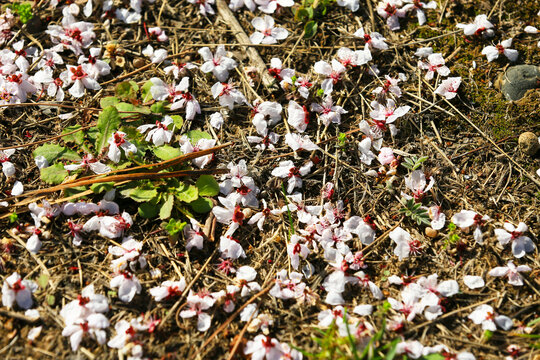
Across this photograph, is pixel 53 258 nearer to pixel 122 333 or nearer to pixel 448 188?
pixel 122 333

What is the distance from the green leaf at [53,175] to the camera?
2.62 meters

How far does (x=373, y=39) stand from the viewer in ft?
10.1

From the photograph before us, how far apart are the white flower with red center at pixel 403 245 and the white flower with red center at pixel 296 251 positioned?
20.5 inches

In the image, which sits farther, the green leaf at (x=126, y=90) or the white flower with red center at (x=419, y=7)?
the white flower with red center at (x=419, y=7)

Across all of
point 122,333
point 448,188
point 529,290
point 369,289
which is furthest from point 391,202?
point 122,333

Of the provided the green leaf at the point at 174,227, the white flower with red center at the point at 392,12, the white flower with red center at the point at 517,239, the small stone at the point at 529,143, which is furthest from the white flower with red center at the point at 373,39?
the green leaf at the point at 174,227

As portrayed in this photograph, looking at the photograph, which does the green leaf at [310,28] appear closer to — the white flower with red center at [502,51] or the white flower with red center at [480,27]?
the white flower with red center at [480,27]

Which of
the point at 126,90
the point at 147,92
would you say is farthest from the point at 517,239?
the point at 126,90

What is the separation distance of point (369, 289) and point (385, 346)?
0.41 m

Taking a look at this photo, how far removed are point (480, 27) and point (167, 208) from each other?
2.51 metres

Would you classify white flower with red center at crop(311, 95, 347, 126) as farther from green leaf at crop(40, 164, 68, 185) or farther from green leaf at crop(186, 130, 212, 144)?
green leaf at crop(40, 164, 68, 185)

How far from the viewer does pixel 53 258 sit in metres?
2.48

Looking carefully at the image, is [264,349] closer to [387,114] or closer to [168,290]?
[168,290]

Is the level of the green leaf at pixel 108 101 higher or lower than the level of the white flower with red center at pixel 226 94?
higher
